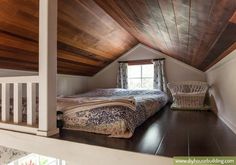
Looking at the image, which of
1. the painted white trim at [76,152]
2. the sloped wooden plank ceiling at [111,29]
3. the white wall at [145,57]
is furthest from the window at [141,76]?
the painted white trim at [76,152]

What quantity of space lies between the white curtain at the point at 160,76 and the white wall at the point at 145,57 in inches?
6.0

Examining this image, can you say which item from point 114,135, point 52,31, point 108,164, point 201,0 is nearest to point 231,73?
point 201,0

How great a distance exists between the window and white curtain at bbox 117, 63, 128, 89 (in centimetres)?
14

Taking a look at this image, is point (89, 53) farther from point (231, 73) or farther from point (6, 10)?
point (231, 73)

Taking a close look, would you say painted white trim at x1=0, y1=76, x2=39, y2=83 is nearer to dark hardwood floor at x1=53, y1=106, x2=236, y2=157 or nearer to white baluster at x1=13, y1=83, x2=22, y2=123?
white baluster at x1=13, y1=83, x2=22, y2=123

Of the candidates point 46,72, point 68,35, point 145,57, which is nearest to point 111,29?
point 68,35

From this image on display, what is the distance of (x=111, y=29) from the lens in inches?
141

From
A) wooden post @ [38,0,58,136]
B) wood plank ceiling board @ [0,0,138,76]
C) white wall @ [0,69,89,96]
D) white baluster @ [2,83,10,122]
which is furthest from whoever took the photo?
white wall @ [0,69,89,96]

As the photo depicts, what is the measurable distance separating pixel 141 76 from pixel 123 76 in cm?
51

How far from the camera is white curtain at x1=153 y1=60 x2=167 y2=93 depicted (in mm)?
4520

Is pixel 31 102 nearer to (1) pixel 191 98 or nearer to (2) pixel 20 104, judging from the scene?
(2) pixel 20 104

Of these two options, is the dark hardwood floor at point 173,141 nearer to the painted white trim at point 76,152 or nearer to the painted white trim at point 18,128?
the painted white trim at point 76,152

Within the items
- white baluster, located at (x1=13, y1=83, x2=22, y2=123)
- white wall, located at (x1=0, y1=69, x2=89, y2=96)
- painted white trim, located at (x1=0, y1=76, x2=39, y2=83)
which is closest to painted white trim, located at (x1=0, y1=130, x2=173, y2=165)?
white baluster, located at (x1=13, y1=83, x2=22, y2=123)

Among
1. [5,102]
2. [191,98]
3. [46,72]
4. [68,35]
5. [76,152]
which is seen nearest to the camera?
[76,152]
